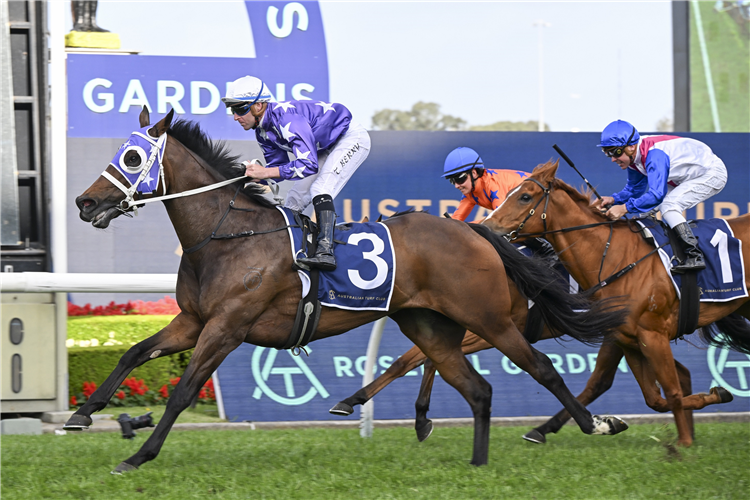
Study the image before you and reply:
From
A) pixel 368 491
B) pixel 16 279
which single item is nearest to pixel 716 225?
pixel 368 491

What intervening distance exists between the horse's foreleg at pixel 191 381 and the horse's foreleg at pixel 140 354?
0.26 m

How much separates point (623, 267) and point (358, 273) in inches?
65.2

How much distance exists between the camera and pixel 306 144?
413 centimetres

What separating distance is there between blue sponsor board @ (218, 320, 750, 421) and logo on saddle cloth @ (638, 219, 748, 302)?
1.22 metres

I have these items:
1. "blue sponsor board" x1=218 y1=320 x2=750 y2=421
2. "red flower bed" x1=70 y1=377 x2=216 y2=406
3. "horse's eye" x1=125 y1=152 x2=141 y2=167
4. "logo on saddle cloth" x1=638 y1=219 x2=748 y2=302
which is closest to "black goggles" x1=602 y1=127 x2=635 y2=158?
"logo on saddle cloth" x1=638 y1=219 x2=748 y2=302

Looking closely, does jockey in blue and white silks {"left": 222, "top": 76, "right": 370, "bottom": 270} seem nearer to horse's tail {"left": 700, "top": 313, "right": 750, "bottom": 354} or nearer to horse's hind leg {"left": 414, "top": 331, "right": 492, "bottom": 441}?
horse's hind leg {"left": 414, "top": 331, "right": 492, "bottom": 441}

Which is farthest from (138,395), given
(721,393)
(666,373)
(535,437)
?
(721,393)

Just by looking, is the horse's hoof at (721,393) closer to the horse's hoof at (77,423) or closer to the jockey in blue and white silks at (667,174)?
the jockey in blue and white silks at (667,174)

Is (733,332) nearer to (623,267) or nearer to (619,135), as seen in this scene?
(623,267)

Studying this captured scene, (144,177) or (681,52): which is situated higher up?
(681,52)

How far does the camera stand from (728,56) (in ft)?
35.4

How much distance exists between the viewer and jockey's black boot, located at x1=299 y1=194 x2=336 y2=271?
407 centimetres

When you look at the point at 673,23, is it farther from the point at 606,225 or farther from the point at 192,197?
the point at 192,197

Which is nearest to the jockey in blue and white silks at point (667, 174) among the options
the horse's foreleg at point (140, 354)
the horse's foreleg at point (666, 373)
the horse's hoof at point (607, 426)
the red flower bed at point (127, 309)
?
the horse's foreleg at point (666, 373)
